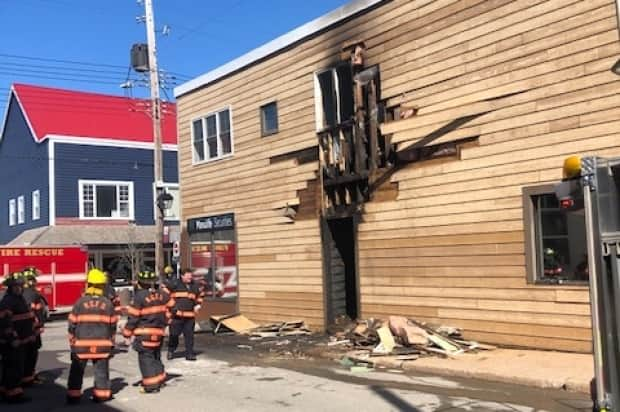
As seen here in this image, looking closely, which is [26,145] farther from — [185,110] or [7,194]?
[185,110]

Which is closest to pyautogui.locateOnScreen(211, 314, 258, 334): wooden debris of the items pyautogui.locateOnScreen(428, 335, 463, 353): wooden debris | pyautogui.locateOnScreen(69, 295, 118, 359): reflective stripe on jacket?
pyautogui.locateOnScreen(428, 335, 463, 353): wooden debris

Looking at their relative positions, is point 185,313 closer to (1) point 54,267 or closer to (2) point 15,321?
(2) point 15,321

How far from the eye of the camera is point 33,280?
11.9 meters

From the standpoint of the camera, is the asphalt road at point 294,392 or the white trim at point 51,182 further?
the white trim at point 51,182

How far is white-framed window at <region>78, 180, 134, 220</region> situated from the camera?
→ 3281 cm

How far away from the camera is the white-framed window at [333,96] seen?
Answer: 15539mm

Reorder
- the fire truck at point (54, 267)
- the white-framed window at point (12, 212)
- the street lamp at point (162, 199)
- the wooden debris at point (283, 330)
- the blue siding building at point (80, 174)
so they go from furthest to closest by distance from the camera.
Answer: the white-framed window at point (12, 212)
the blue siding building at point (80, 174)
the fire truck at point (54, 267)
the street lamp at point (162, 199)
the wooden debris at point (283, 330)

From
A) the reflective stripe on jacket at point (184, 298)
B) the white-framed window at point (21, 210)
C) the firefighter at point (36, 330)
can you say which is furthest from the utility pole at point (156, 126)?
the white-framed window at point (21, 210)

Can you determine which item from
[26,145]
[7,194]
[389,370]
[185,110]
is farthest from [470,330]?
[7,194]

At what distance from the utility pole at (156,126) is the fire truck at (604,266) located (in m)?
18.4

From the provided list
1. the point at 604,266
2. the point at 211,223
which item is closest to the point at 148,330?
the point at 604,266

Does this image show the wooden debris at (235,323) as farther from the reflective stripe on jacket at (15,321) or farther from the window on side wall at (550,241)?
the window on side wall at (550,241)

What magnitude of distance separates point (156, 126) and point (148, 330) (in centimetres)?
1309

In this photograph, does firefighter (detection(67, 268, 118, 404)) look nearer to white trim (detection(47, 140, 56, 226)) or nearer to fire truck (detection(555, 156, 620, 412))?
fire truck (detection(555, 156, 620, 412))
